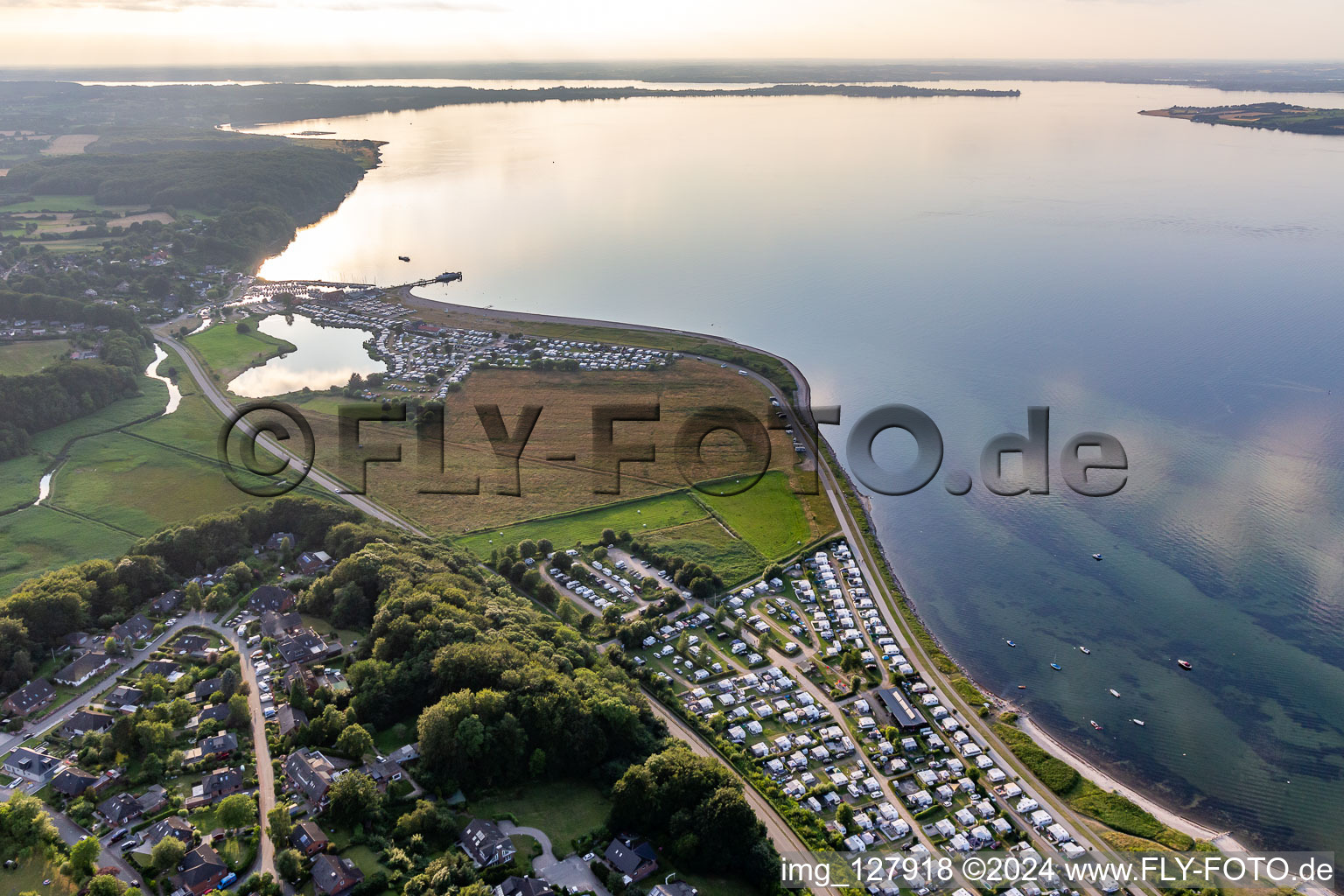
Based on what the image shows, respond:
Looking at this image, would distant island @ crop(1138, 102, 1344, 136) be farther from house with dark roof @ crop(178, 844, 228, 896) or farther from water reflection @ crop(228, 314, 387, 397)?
house with dark roof @ crop(178, 844, 228, 896)

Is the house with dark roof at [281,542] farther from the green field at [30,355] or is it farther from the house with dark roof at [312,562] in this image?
the green field at [30,355]

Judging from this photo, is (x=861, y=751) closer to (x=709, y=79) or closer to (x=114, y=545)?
(x=114, y=545)

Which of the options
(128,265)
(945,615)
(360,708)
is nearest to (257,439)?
(360,708)

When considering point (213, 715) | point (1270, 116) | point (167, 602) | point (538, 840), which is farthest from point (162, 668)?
point (1270, 116)

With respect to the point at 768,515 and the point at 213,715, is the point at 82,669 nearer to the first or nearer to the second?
the point at 213,715

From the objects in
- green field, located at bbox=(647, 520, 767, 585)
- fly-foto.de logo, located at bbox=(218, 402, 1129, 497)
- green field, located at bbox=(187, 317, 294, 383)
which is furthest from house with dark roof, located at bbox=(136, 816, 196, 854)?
green field, located at bbox=(187, 317, 294, 383)
